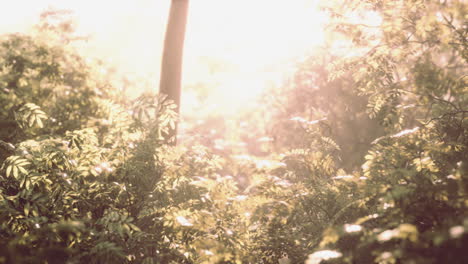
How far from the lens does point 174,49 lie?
22.9 ft

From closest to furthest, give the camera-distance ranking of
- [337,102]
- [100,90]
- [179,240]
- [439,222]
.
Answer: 1. [439,222]
2. [179,240]
3. [100,90]
4. [337,102]

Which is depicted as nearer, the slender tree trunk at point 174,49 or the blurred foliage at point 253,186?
the blurred foliage at point 253,186

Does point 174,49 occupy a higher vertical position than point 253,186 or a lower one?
higher

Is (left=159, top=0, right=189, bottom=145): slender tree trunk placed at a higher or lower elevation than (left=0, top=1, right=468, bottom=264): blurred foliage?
higher

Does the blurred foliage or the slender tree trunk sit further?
the slender tree trunk

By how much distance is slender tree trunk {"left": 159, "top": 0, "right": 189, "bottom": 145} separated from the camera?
6.93m

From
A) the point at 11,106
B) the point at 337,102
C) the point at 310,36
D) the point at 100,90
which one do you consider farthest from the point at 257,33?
the point at 11,106

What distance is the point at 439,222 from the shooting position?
2.93 m

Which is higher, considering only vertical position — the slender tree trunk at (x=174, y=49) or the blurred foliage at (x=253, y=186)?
the slender tree trunk at (x=174, y=49)

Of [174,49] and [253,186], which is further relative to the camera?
[174,49]

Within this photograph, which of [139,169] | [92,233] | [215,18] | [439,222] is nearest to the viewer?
[439,222]

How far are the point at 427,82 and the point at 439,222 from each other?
4.59ft

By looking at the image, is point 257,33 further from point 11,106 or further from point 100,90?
point 11,106

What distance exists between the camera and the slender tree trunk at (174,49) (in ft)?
22.7
